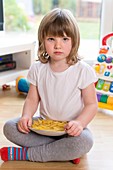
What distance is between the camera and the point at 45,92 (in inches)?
50.4

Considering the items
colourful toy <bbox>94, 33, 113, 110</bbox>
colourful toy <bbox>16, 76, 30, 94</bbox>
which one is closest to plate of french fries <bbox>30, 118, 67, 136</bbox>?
colourful toy <bbox>94, 33, 113, 110</bbox>

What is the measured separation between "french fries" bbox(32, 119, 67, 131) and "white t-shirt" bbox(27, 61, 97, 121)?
5 cm

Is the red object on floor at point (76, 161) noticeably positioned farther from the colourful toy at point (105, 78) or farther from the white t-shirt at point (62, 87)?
the colourful toy at point (105, 78)

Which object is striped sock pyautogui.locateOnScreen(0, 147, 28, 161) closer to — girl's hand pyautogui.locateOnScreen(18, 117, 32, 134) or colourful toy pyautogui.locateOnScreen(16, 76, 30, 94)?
girl's hand pyautogui.locateOnScreen(18, 117, 32, 134)

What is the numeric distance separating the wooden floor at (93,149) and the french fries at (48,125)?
164 millimetres

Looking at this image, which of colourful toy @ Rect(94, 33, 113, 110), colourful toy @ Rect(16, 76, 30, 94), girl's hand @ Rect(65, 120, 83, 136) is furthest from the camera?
colourful toy @ Rect(16, 76, 30, 94)

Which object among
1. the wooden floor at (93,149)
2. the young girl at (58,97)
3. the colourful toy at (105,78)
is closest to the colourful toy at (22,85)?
the wooden floor at (93,149)

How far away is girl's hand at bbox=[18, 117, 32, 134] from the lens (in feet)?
3.93

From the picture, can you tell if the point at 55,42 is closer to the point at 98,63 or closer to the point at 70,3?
the point at 98,63

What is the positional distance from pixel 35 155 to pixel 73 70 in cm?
38

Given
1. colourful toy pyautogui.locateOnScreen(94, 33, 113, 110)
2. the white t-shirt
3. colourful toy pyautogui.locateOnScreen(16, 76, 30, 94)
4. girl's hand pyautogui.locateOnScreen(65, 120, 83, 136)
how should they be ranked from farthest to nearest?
colourful toy pyautogui.locateOnScreen(16, 76, 30, 94) < colourful toy pyautogui.locateOnScreen(94, 33, 113, 110) < the white t-shirt < girl's hand pyautogui.locateOnScreen(65, 120, 83, 136)

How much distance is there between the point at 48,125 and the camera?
119 cm

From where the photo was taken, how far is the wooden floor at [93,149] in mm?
1202

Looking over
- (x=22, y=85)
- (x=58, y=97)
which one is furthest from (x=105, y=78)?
(x=58, y=97)
